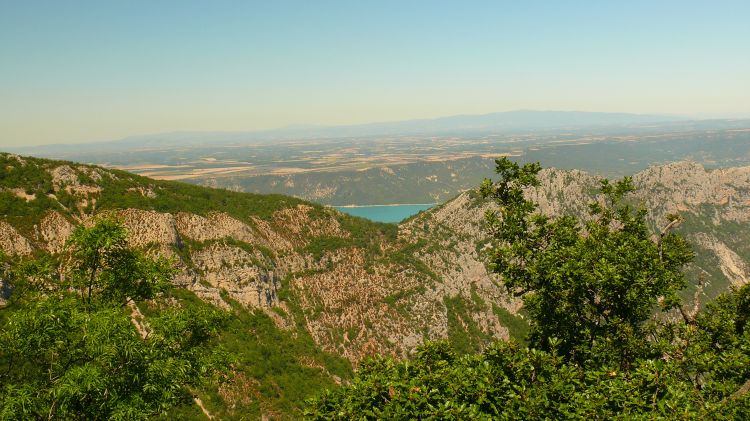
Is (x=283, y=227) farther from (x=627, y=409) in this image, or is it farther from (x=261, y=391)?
(x=627, y=409)

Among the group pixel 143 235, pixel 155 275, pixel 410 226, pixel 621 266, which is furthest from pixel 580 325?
pixel 410 226

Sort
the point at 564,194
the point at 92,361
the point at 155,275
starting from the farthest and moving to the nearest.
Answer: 1. the point at 564,194
2. the point at 155,275
3. the point at 92,361

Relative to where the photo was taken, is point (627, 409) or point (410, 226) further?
point (410, 226)

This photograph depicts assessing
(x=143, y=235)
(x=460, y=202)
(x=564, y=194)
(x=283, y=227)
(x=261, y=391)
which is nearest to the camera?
(x=261, y=391)

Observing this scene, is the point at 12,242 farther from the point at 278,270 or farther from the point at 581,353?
the point at 581,353

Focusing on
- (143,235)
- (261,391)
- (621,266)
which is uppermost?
(621,266)

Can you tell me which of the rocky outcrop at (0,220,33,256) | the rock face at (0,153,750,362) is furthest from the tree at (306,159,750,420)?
the rocky outcrop at (0,220,33,256)
